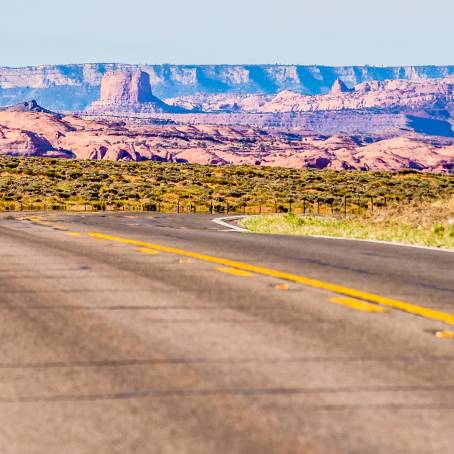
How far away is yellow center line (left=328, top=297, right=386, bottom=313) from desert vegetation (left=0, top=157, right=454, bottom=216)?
3414 cm

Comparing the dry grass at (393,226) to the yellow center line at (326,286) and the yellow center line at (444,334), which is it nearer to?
the yellow center line at (326,286)

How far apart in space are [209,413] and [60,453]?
0.86 m

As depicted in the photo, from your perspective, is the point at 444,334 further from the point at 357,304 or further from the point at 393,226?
the point at 393,226

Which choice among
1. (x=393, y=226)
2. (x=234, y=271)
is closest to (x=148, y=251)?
(x=234, y=271)

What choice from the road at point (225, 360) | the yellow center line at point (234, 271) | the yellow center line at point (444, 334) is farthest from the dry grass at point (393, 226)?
the yellow center line at point (444, 334)

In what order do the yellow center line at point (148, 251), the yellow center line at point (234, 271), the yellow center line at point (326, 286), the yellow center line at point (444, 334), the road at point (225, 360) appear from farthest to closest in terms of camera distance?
1. the yellow center line at point (148, 251)
2. the yellow center line at point (234, 271)
3. the yellow center line at point (326, 286)
4. the yellow center line at point (444, 334)
5. the road at point (225, 360)

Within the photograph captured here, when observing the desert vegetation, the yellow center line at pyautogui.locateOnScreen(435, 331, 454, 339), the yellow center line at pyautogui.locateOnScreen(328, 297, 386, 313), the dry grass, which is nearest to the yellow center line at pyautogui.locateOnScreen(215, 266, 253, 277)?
the yellow center line at pyautogui.locateOnScreen(328, 297, 386, 313)

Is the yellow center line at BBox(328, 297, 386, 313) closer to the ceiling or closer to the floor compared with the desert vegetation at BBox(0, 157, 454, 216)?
closer to the ceiling

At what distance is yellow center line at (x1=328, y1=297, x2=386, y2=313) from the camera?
309 inches

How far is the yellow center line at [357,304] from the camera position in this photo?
25.7ft

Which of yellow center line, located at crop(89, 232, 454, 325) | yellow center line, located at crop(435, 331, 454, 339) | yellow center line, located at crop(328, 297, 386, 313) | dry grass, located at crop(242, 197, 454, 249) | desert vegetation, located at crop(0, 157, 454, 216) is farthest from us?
desert vegetation, located at crop(0, 157, 454, 216)

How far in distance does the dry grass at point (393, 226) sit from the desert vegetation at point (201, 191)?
16.3m

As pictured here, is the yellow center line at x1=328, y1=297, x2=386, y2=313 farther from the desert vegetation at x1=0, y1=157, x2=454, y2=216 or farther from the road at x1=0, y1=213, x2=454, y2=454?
the desert vegetation at x1=0, y1=157, x2=454, y2=216

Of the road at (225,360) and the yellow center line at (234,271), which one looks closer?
the road at (225,360)
